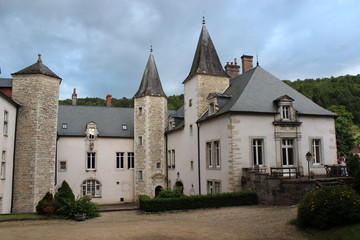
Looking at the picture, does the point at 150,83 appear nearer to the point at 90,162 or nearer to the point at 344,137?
the point at 90,162

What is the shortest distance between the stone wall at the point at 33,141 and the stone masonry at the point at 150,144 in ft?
31.6

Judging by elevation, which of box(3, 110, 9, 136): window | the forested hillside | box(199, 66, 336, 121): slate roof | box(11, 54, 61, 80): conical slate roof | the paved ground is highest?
the forested hillside

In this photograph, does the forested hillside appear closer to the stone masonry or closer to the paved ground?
the stone masonry

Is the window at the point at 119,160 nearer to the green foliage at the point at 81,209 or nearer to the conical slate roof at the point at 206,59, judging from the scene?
the conical slate roof at the point at 206,59

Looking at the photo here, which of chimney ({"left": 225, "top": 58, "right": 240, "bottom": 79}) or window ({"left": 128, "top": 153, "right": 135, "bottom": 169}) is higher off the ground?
chimney ({"left": 225, "top": 58, "right": 240, "bottom": 79})

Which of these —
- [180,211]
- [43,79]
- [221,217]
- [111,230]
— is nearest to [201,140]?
[180,211]

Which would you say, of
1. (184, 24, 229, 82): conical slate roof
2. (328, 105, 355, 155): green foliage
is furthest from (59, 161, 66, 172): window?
(328, 105, 355, 155): green foliage

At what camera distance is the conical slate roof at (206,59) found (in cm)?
2602

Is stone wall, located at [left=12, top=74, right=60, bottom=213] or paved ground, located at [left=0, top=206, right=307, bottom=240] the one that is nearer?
paved ground, located at [left=0, top=206, right=307, bottom=240]

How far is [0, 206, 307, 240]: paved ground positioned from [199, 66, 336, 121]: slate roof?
667cm

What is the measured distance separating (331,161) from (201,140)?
28.9ft

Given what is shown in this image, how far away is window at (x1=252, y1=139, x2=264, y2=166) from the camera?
2003 centimetres

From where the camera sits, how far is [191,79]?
87.8ft

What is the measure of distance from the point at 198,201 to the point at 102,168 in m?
15.7
